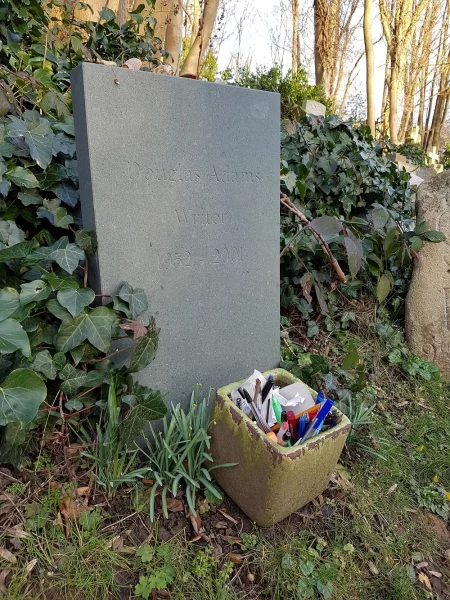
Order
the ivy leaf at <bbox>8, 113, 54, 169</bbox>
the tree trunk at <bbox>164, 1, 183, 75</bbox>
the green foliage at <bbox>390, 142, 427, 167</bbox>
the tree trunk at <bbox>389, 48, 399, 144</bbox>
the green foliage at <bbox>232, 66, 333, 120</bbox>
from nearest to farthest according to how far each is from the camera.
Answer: the ivy leaf at <bbox>8, 113, 54, 169</bbox> → the tree trunk at <bbox>164, 1, 183, 75</bbox> → the green foliage at <bbox>232, 66, 333, 120</bbox> → the green foliage at <bbox>390, 142, 427, 167</bbox> → the tree trunk at <bbox>389, 48, 399, 144</bbox>

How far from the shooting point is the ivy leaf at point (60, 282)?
4.50 feet

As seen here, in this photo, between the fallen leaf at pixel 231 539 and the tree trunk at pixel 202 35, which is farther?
the tree trunk at pixel 202 35

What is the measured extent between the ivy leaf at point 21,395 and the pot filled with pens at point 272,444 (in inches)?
24.2

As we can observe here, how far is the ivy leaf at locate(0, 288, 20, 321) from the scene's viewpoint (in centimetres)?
119

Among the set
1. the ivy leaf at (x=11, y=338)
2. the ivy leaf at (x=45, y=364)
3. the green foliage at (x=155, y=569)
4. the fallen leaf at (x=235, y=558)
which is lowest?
the fallen leaf at (x=235, y=558)

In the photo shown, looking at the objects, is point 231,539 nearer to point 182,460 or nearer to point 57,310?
point 182,460

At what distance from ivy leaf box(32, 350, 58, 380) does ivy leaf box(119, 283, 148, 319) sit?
1.03 feet

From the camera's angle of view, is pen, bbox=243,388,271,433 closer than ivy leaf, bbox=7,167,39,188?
Yes

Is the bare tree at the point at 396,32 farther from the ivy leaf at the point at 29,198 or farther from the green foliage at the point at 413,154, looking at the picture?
the ivy leaf at the point at 29,198

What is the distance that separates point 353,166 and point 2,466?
269 cm

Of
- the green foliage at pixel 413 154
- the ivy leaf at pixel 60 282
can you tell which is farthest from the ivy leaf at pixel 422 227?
the green foliage at pixel 413 154

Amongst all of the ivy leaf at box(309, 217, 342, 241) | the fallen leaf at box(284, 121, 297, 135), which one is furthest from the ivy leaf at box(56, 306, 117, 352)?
the fallen leaf at box(284, 121, 297, 135)

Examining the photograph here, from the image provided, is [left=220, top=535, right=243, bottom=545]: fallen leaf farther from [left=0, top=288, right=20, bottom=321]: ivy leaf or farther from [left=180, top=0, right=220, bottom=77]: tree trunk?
[left=180, top=0, right=220, bottom=77]: tree trunk

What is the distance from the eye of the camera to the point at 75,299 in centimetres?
142
